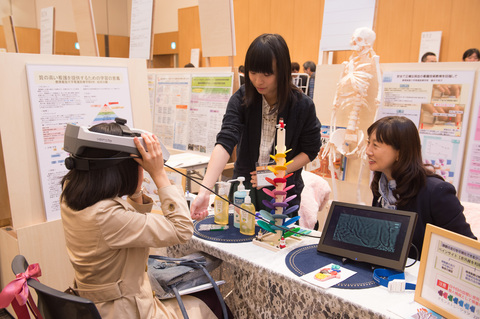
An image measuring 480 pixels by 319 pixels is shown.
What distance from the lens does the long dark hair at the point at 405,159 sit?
167 cm

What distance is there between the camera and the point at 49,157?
2.12 m

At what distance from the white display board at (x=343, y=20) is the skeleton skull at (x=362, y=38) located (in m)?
0.08

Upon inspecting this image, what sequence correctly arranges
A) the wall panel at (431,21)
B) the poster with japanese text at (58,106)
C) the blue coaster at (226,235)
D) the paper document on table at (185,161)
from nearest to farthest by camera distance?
the blue coaster at (226,235)
the poster with japanese text at (58,106)
the paper document on table at (185,161)
the wall panel at (431,21)

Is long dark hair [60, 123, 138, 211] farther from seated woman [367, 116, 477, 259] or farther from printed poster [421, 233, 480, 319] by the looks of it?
seated woman [367, 116, 477, 259]

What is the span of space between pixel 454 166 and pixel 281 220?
171 centimetres

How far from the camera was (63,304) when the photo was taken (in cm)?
98

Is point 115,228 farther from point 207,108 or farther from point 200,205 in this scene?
point 207,108

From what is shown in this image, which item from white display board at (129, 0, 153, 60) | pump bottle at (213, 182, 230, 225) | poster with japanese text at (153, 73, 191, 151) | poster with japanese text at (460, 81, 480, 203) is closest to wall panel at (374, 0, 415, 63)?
poster with japanese text at (460, 81, 480, 203)

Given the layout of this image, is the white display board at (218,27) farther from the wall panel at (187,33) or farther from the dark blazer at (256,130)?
the wall panel at (187,33)

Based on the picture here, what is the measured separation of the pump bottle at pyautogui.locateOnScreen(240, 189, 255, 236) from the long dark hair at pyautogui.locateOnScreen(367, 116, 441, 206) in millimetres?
656

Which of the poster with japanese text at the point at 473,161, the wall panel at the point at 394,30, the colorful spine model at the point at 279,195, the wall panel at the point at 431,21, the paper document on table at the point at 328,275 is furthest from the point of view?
the wall panel at the point at 394,30

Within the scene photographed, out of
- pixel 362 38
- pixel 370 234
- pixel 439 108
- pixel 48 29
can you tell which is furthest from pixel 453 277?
pixel 48 29

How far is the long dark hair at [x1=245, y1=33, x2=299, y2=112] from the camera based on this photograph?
64.8 inches

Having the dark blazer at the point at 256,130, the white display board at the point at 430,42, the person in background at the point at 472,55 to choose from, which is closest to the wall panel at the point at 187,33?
the white display board at the point at 430,42
